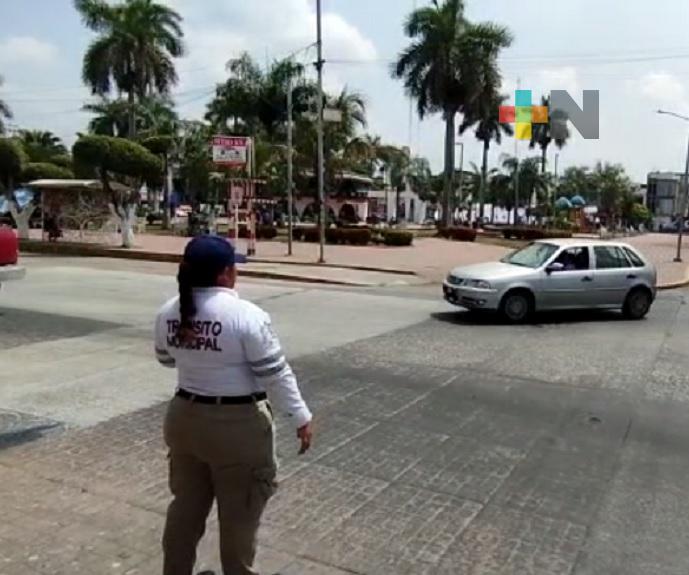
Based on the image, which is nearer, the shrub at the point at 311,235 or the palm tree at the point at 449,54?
the shrub at the point at 311,235

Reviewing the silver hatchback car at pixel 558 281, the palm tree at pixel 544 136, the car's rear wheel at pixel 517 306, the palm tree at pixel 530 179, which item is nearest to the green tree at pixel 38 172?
the silver hatchback car at pixel 558 281

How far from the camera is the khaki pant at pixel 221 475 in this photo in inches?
122

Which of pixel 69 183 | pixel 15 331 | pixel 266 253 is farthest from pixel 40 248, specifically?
pixel 15 331

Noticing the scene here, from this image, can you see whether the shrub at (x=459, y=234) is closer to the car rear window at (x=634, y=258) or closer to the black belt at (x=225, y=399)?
the car rear window at (x=634, y=258)

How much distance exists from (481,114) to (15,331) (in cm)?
4445

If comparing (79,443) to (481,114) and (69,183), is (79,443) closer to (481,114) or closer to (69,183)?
(69,183)

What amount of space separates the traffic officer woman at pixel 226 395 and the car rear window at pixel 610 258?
11927 mm

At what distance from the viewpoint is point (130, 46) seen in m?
44.6

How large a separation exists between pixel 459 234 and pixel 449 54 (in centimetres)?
1156

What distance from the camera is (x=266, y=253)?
28.0 m

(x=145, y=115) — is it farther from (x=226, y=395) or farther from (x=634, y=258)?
(x=226, y=395)

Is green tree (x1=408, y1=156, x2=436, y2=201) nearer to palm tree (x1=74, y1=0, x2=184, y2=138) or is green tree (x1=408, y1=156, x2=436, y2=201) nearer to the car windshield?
palm tree (x1=74, y1=0, x2=184, y2=138)

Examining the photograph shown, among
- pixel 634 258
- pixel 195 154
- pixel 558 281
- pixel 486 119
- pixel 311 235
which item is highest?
pixel 486 119

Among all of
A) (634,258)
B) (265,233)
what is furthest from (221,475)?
(265,233)
